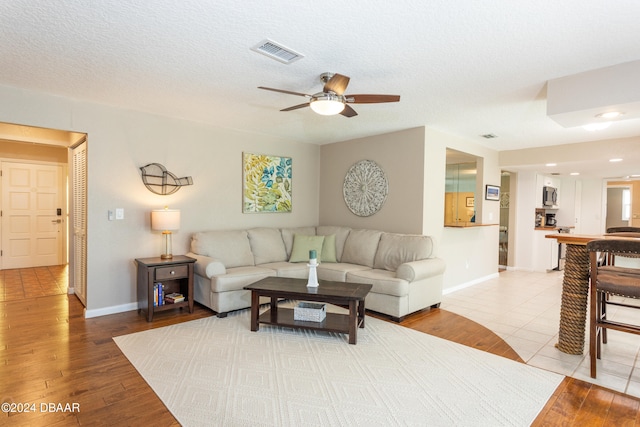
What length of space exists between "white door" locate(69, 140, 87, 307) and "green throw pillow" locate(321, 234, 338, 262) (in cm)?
297

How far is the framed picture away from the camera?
582 centimetres

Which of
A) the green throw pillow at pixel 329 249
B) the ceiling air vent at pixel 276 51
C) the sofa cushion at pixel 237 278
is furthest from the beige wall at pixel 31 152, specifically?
the ceiling air vent at pixel 276 51

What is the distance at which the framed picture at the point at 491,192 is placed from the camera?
582cm

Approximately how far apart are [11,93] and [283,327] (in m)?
3.48

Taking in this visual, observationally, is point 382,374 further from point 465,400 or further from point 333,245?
point 333,245

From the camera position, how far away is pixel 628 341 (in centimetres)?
329

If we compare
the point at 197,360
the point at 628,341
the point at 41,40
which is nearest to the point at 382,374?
the point at 197,360

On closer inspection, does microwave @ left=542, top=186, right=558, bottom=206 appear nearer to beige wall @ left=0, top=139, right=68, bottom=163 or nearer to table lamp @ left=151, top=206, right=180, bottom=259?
table lamp @ left=151, top=206, right=180, bottom=259

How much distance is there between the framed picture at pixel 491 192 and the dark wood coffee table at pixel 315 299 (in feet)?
11.3

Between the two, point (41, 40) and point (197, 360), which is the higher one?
point (41, 40)

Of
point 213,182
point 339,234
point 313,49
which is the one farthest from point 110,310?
point 313,49

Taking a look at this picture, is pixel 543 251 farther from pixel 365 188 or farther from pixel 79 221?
pixel 79 221

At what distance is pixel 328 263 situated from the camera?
16.0 ft

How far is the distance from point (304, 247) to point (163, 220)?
1944 mm
